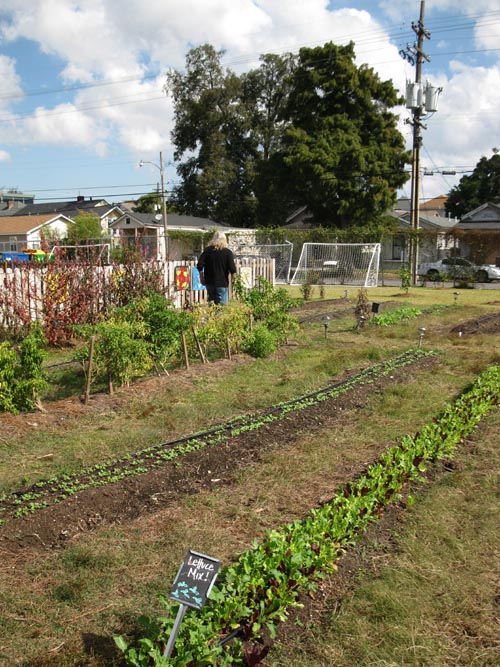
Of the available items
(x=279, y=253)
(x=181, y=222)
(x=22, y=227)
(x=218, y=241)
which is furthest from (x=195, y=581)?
(x=22, y=227)

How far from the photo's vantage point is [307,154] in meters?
35.9

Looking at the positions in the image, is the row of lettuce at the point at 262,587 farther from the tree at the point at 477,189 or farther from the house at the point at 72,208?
the house at the point at 72,208

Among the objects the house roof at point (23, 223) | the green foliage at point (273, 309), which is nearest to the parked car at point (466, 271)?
the green foliage at point (273, 309)

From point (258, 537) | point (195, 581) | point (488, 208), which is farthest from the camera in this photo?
point (488, 208)

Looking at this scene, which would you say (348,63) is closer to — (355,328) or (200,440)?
(355,328)

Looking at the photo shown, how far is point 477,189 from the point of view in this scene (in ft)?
185

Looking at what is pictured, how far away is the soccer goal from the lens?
2552 centimetres

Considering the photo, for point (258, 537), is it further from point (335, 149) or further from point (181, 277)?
point (335, 149)

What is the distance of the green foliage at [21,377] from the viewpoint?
5738mm

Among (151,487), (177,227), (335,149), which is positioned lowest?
(151,487)

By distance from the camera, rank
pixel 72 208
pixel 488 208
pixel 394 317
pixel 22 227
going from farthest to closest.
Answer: pixel 72 208 < pixel 22 227 < pixel 488 208 < pixel 394 317

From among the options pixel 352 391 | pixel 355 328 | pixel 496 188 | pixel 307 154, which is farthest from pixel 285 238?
pixel 496 188

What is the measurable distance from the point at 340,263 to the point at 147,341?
2061 centimetres

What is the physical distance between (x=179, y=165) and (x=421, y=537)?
48717 millimetres
